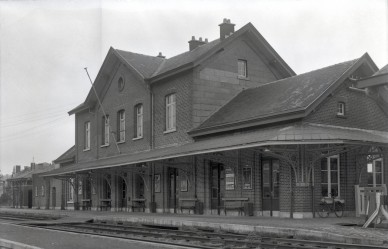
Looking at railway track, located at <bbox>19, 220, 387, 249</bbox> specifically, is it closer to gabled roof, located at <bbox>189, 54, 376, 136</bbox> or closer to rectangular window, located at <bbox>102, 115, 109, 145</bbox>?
gabled roof, located at <bbox>189, 54, 376, 136</bbox>

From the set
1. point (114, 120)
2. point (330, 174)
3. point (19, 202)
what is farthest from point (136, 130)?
point (19, 202)

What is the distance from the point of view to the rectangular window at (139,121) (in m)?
26.6

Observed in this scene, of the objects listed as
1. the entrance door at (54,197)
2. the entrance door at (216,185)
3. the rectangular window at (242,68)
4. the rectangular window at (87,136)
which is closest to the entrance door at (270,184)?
the entrance door at (216,185)

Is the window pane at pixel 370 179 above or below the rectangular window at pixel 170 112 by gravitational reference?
below

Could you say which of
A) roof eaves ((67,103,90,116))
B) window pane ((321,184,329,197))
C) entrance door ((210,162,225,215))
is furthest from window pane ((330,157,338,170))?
roof eaves ((67,103,90,116))

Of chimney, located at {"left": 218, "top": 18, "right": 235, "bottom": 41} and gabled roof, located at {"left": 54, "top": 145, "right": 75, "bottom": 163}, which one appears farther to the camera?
gabled roof, located at {"left": 54, "top": 145, "right": 75, "bottom": 163}

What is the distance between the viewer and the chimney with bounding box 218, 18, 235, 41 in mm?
24436

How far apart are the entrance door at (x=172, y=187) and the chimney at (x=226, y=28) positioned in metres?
6.52

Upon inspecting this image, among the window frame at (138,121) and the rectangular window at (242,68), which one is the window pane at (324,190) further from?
the window frame at (138,121)

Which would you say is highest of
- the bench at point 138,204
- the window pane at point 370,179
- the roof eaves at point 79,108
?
the roof eaves at point 79,108

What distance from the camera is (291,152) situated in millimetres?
16781

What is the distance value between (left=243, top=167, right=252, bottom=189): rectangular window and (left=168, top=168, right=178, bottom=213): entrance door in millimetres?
4629

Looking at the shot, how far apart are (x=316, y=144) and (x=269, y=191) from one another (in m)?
2.72

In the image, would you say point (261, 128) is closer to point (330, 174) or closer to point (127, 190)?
point (330, 174)
